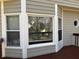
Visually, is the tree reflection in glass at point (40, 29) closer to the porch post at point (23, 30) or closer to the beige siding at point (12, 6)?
the porch post at point (23, 30)

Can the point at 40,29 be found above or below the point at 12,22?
below

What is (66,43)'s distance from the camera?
37.4 feet

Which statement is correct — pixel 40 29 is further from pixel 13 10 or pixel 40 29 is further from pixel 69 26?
pixel 69 26

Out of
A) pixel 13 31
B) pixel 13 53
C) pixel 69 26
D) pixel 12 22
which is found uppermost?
pixel 12 22

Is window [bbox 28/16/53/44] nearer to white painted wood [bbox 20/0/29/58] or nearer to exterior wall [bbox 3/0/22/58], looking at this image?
white painted wood [bbox 20/0/29/58]

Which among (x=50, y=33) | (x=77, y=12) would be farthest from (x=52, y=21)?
(x=77, y=12)

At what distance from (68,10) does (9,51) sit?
582cm

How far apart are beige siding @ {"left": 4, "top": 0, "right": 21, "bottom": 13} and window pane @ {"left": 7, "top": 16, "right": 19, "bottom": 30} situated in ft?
1.09

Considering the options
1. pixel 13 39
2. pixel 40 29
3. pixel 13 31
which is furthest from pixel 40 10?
pixel 13 39

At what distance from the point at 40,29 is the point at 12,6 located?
6.20ft

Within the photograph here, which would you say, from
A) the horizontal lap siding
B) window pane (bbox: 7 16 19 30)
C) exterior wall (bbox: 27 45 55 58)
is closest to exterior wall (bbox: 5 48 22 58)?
exterior wall (bbox: 27 45 55 58)

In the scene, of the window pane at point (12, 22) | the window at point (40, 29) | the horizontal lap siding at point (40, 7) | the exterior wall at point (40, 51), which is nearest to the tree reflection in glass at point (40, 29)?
the window at point (40, 29)

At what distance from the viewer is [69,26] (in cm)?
1157

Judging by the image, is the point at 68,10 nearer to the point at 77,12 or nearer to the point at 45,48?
the point at 77,12
